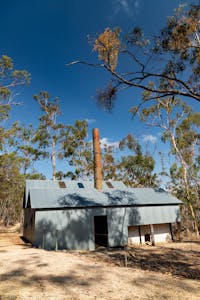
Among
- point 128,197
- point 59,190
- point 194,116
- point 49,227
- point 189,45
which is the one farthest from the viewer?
point 194,116

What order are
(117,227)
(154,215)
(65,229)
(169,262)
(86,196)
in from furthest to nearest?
1. (154,215)
2. (86,196)
3. (117,227)
4. (65,229)
5. (169,262)

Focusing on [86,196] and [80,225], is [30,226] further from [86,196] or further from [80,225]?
[86,196]

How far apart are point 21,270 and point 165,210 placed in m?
15.9

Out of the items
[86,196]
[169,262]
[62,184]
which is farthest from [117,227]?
[62,184]

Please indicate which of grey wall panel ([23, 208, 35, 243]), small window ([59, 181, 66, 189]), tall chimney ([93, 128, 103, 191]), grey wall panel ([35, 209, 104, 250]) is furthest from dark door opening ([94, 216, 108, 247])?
grey wall panel ([23, 208, 35, 243])

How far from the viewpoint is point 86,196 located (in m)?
18.1

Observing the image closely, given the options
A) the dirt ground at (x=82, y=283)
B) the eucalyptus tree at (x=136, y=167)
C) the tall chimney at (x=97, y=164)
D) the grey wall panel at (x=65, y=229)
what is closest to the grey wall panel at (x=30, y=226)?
the grey wall panel at (x=65, y=229)

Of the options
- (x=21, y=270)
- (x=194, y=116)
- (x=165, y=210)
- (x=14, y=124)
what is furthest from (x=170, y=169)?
(x=21, y=270)

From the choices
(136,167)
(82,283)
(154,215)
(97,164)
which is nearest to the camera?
(82,283)

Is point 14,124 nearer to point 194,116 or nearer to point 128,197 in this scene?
point 128,197

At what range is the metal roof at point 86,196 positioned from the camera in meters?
16.0

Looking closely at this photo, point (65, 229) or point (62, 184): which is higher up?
point (62, 184)

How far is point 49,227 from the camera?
1477 centimetres

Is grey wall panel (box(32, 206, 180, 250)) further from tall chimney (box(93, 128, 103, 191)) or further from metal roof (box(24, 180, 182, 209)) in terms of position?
tall chimney (box(93, 128, 103, 191))
